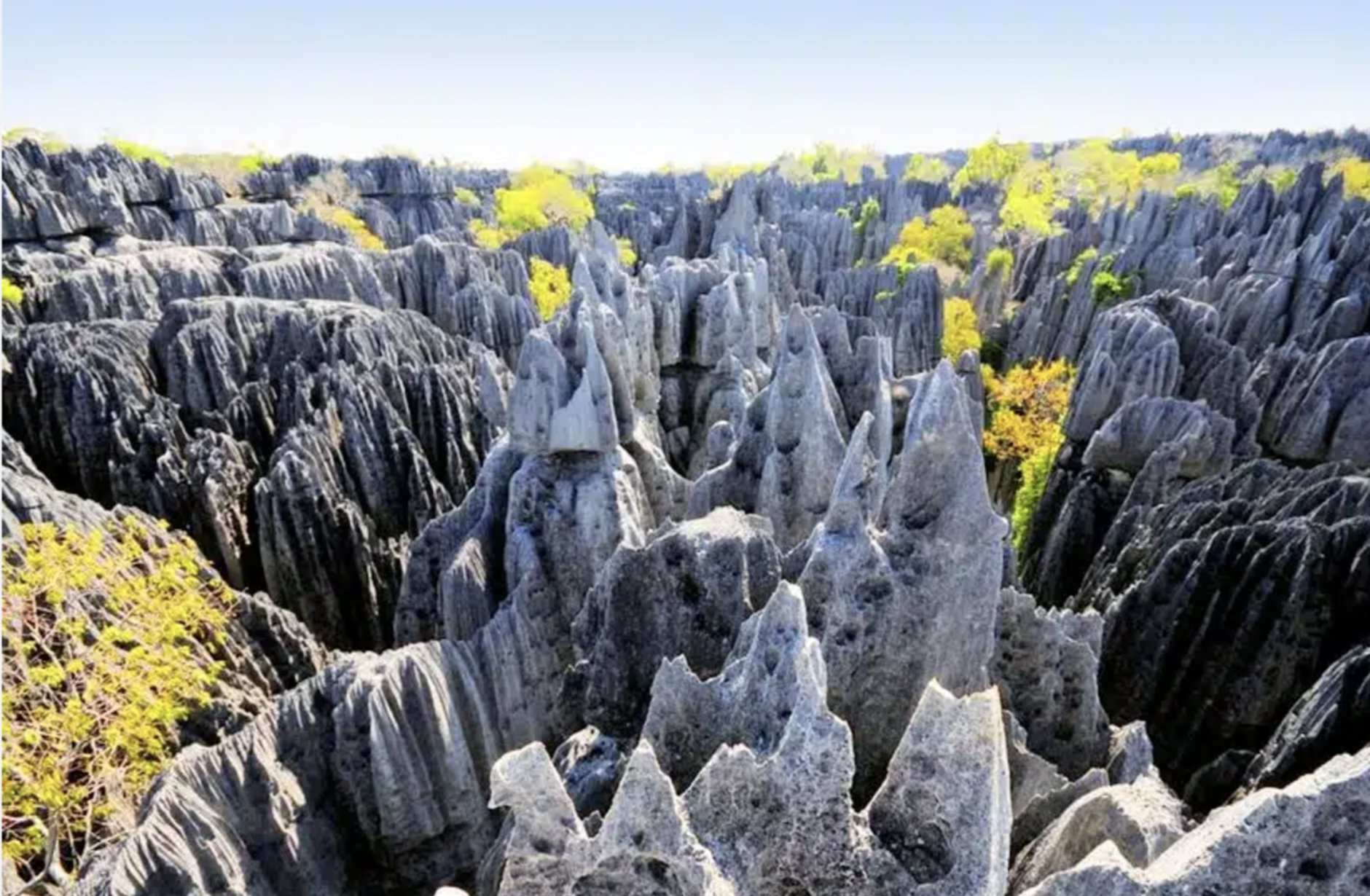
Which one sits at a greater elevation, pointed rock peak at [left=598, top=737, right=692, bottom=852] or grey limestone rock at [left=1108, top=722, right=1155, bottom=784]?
pointed rock peak at [left=598, top=737, right=692, bottom=852]

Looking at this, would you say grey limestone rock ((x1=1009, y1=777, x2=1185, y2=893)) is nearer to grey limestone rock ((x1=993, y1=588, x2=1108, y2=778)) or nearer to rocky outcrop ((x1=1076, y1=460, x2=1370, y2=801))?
grey limestone rock ((x1=993, y1=588, x2=1108, y2=778))

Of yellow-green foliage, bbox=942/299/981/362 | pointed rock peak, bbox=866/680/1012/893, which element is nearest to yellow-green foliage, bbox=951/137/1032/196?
yellow-green foliage, bbox=942/299/981/362

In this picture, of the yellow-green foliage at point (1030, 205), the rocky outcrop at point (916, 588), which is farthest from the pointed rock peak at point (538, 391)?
the yellow-green foliage at point (1030, 205)

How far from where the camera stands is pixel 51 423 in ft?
76.7

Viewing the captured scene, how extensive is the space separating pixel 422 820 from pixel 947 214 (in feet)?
224

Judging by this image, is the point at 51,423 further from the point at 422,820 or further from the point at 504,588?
the point at 422,820

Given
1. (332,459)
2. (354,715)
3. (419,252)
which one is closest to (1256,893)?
(354,715)

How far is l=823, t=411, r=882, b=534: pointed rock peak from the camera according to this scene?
6.06m

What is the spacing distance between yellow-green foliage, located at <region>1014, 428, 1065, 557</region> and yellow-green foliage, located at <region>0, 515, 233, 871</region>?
1807 centimetres

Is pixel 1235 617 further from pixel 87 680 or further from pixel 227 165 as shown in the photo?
pixel 227 165

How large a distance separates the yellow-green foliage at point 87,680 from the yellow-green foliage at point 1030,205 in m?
65.3

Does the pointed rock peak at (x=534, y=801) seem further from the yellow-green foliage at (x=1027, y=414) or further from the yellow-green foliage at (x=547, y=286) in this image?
the yellow-green foliage at (x=547, y=286)

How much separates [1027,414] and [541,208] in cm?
7570

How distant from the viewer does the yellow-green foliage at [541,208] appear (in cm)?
8412
